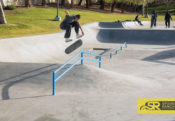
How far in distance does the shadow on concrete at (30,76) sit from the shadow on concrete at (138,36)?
17.8 m

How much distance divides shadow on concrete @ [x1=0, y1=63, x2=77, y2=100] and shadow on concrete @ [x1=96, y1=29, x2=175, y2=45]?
17835mm

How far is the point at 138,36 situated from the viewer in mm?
26688

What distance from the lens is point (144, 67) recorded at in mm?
14547

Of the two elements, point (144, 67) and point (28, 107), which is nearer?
point (28, 107)

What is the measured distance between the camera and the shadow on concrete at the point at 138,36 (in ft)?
83.9

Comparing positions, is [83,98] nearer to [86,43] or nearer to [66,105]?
[66,105]

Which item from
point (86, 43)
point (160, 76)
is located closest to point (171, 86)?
point (160, 76)

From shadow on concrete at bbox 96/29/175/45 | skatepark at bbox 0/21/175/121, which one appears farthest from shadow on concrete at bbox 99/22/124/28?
skatepark at bbox 0/21/175/121

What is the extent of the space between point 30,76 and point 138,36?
19.9 metres

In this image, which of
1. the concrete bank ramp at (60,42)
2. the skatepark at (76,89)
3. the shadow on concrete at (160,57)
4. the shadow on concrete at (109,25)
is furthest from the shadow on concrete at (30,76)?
the shadow on concrete at (109,25)

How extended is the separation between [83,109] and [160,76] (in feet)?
21.2

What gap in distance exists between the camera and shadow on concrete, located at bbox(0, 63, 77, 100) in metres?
8.79

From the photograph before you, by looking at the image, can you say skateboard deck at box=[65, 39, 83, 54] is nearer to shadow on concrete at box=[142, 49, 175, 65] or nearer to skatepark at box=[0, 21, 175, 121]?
skatepark at box=[0, 21, 175, 121]

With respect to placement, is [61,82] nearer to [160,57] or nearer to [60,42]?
[160,57]
